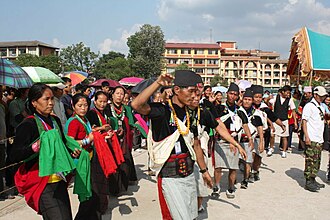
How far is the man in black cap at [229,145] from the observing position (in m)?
5.73

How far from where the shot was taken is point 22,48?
76.7 m

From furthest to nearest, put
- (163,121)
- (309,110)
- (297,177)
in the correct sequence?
(297,177) < (309,110) < (163,121)

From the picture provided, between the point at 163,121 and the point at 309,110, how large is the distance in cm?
411

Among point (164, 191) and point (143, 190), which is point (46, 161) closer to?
point (164, 191)

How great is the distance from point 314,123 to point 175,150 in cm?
399

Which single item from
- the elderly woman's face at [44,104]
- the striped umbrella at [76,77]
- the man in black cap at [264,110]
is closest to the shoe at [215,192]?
the man in black cap at [264,110]

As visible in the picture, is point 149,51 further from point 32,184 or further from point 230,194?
point 32,184

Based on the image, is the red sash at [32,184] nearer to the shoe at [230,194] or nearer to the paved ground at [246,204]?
the paved ground at [246,204]

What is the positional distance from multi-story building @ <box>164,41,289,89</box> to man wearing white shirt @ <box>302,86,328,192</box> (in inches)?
2677

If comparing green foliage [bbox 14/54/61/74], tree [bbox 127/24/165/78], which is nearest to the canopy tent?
tree [bbox 127/24/165/78]

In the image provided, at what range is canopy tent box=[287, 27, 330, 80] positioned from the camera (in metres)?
9.46

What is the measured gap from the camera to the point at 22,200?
5641 millimetres

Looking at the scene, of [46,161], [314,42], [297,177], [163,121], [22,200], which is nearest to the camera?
[46,161]

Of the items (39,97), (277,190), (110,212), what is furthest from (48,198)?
(277,190)
